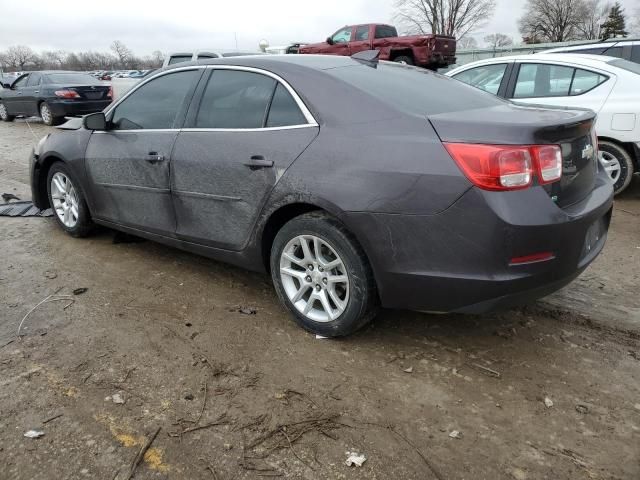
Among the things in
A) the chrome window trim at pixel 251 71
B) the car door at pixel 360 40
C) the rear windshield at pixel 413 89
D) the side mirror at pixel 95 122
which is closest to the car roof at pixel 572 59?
the rear windshield at pixel 413 89

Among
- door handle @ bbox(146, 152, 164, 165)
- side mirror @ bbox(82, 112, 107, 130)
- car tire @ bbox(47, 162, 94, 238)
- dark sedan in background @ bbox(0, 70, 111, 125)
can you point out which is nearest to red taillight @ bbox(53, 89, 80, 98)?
dark sedan in background @ bbox(0, 70, 111, 125)

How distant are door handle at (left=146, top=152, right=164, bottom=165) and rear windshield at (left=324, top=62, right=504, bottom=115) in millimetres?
1361

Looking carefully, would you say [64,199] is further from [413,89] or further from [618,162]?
[618,162]

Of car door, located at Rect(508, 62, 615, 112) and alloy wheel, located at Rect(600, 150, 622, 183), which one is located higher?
car door, located at Rect(508, 62, 615, 112)

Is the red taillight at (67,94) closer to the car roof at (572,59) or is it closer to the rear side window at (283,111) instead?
the car roof at (572,59)

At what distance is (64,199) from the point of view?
493cm

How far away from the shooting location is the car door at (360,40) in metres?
17.9

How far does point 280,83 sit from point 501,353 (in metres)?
2.02

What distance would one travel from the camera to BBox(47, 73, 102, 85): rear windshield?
13914mm

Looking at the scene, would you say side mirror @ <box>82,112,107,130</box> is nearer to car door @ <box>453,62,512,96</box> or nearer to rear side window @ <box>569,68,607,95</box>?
car door @ <box>453,62,512,96</box>

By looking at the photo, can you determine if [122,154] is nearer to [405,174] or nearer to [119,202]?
[119,202]

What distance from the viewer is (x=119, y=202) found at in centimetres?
418

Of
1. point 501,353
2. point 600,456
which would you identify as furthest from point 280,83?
point 600,456

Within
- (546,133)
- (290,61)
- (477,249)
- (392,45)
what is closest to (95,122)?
(290,61)
